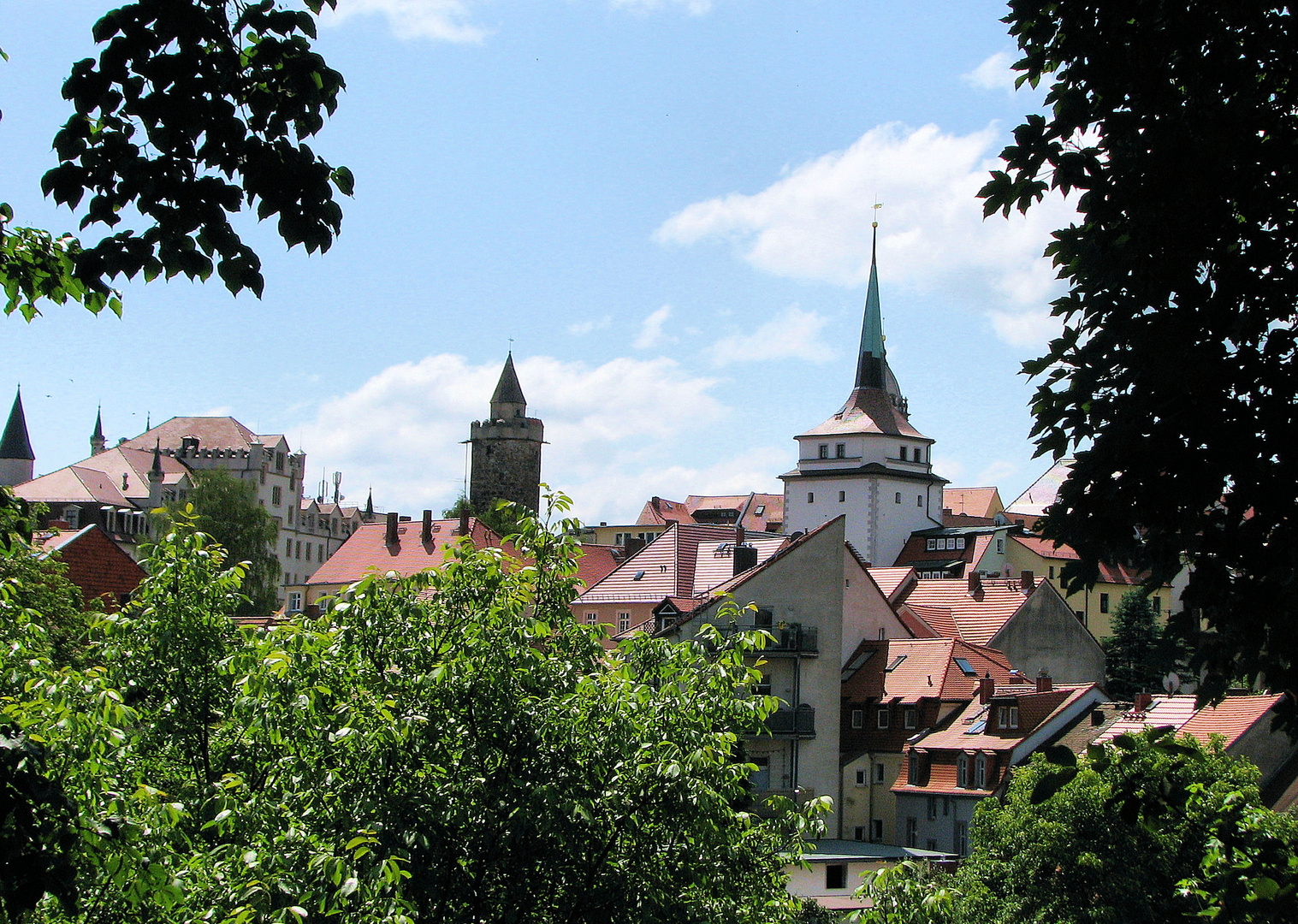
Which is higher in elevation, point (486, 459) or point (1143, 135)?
point (486, 459)

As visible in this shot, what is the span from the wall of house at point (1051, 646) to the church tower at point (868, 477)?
4973cm

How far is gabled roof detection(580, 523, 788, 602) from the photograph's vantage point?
52.8 meters

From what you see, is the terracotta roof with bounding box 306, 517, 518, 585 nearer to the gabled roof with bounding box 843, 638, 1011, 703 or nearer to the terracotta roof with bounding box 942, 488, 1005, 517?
the gabled roof with bounding box 843, 638, 1011, 703

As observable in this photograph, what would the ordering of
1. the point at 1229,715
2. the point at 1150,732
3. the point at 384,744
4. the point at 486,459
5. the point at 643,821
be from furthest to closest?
the point at 486,459, the point at 1229,715, the point at 643,821, the point at 384,744, the point at 1150,732

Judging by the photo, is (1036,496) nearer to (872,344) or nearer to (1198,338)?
(872,344)

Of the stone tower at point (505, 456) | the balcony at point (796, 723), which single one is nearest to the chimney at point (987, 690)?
the balcony at point (796, 723)

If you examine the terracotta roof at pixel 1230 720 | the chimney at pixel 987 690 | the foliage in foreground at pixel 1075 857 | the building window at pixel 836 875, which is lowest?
the building window at pixel 836 875

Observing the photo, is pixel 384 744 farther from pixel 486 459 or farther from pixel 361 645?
pixel 486 459

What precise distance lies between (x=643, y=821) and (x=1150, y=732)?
5087 mm

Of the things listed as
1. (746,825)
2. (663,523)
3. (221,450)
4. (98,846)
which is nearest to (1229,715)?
(746,825)

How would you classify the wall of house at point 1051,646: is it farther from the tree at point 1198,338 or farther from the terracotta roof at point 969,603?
the tree at point 1198,338

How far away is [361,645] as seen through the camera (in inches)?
417

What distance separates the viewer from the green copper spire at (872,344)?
120438mm

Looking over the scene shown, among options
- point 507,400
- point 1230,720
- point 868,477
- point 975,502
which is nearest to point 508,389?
point 507,400
